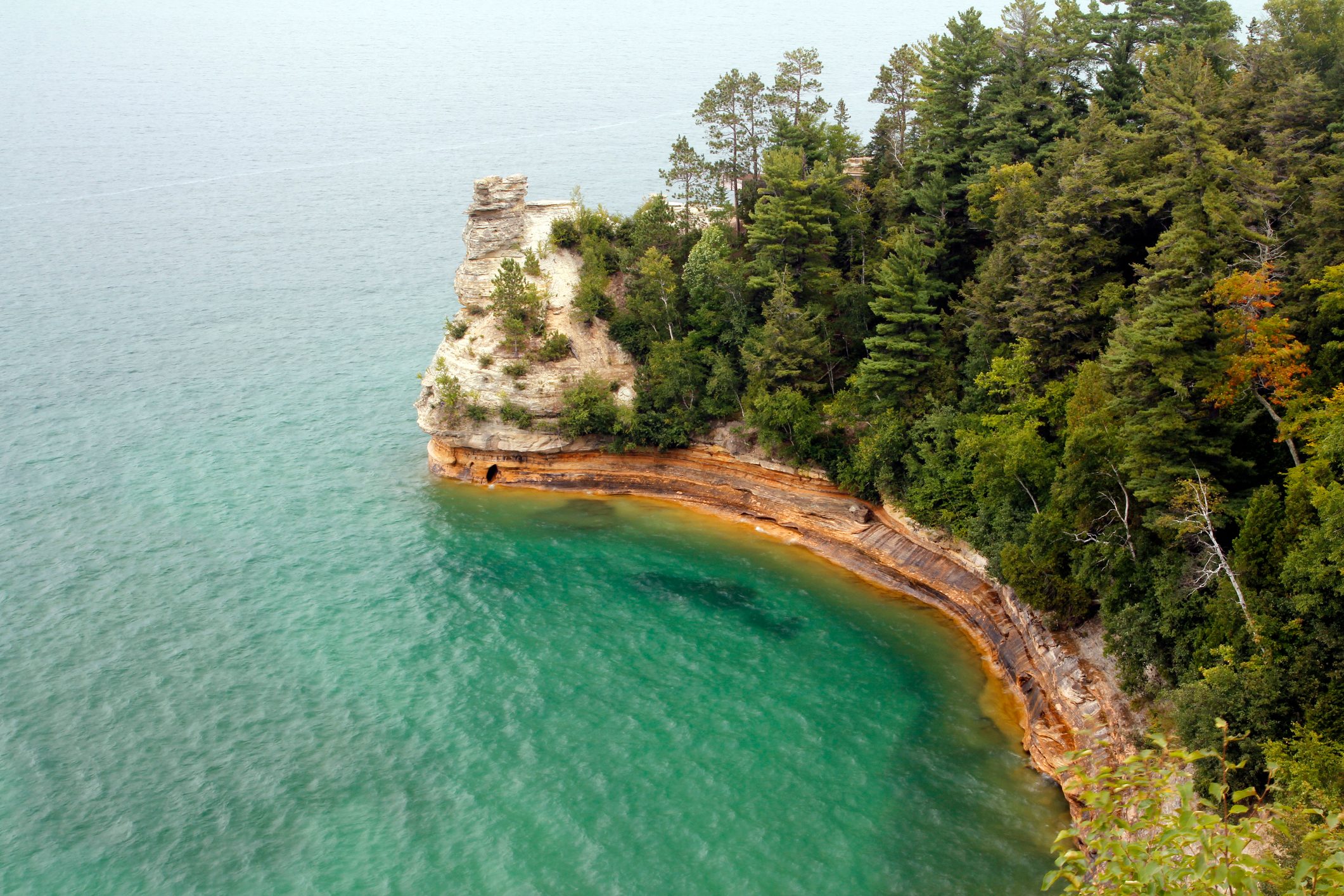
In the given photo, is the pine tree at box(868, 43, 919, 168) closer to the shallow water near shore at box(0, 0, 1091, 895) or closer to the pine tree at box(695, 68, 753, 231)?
the pine tree at box(695, 68, 753, 231)

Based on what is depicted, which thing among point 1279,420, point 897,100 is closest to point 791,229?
point 897,100

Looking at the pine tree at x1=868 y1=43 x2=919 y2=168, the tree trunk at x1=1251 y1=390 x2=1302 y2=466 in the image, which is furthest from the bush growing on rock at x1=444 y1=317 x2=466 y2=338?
the tree trunk at x1=1251 y1=390 x2=1302 y2=466

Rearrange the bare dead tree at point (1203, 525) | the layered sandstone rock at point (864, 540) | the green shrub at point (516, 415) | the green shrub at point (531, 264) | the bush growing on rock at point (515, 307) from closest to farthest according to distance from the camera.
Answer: the bare dead tree at point (1203, 525), the layered sandstone rock at point (864, 540), the green shrub at point (516, 415), the bush growing on rock at point (515, 307), the green shrub at point (531, 264)

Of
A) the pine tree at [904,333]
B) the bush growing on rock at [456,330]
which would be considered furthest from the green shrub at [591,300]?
the pine tree at [904,333]

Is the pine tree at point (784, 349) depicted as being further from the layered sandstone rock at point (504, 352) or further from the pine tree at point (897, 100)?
the pine tree at point (897, 100)

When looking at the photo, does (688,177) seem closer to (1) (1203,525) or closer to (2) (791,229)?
(2) (791,229)

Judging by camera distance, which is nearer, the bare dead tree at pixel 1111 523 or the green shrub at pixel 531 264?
the bare dead tree at pixel 1111 523

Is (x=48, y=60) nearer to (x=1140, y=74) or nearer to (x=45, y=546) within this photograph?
(x=45, y=546)
